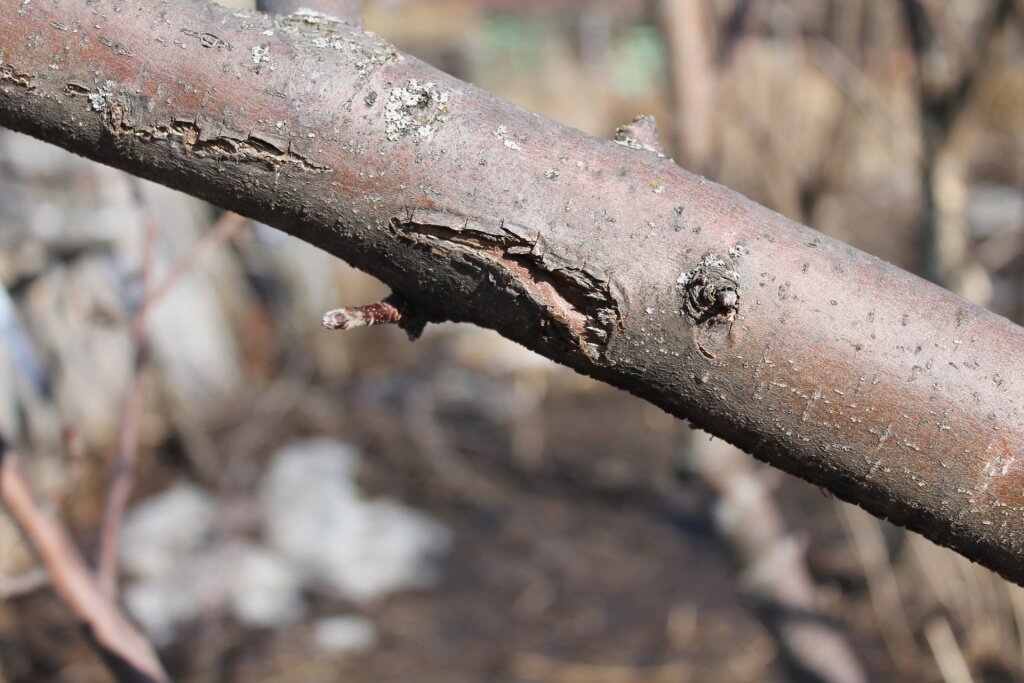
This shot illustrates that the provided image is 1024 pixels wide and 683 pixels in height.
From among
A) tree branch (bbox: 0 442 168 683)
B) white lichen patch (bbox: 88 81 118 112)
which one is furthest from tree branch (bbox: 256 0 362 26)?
tree branch (bbox: 0 442 168 683)

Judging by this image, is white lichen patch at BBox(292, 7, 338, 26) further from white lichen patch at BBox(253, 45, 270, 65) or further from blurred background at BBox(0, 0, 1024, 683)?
blurred background at BBox(0, 0, 1024, 683)

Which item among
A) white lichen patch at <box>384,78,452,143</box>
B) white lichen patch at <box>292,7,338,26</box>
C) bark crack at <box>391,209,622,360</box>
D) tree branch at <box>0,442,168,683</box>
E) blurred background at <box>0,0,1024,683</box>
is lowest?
blurred background at <box>0,0,1024,683</box>

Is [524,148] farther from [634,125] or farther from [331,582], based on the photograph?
[331,582]

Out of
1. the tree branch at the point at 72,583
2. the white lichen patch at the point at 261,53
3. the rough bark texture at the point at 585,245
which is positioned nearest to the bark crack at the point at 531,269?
the rough bark texture at the point at 585,245

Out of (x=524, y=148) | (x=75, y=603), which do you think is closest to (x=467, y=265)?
(x=524, y=148)

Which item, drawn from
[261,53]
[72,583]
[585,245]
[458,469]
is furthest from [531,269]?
[458,469]

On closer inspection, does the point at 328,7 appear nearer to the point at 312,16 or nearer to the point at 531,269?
the point at 312,16

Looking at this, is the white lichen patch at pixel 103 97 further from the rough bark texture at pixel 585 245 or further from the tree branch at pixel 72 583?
the tree branch at pixel 72 583
